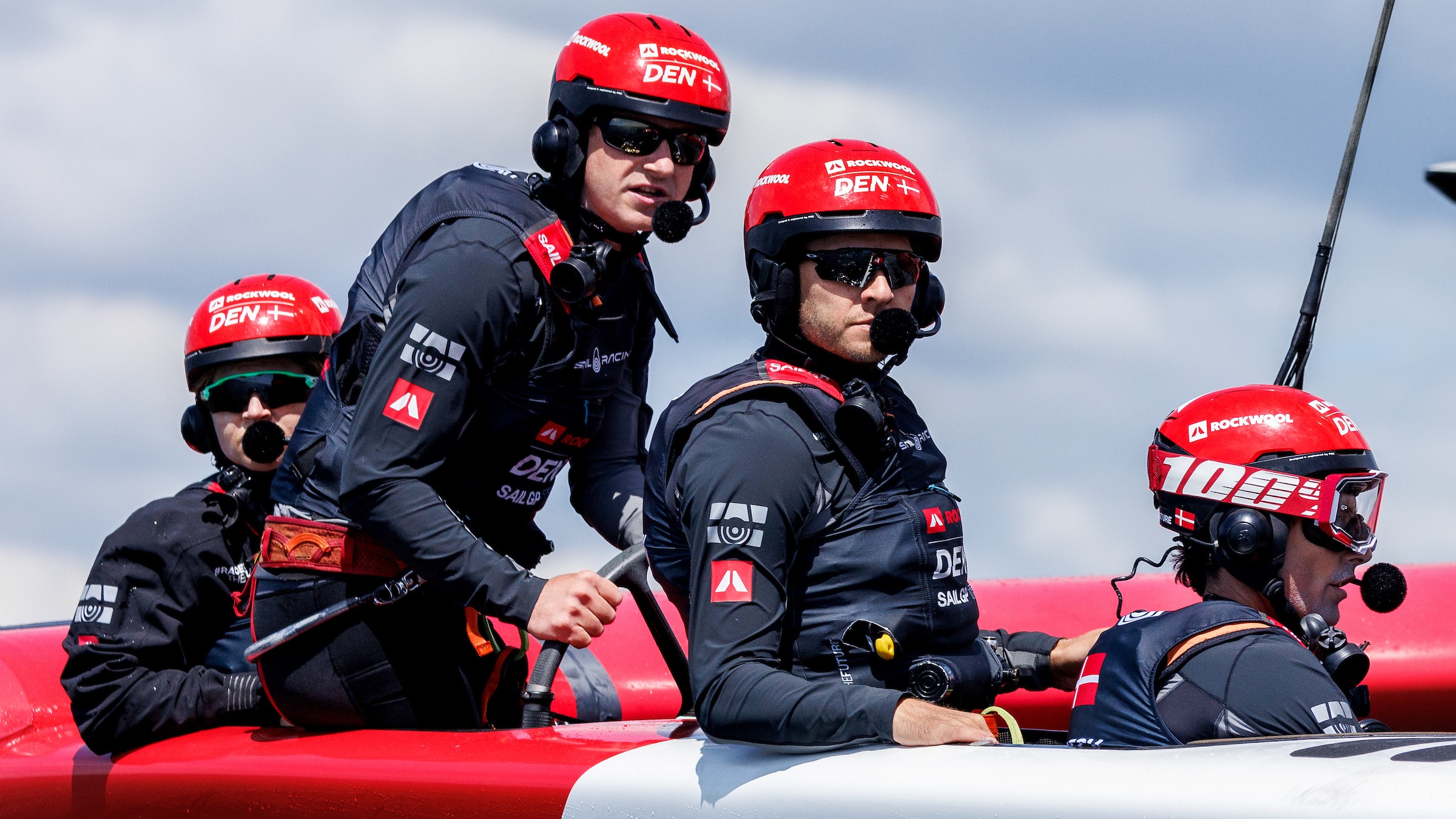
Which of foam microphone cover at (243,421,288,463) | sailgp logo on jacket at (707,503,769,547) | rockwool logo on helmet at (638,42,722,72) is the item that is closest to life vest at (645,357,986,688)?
sailgp logo on jacket at (707,503,769,547)

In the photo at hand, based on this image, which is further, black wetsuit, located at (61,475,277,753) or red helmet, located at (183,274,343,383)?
red helmet, located at (183,274,343,383)

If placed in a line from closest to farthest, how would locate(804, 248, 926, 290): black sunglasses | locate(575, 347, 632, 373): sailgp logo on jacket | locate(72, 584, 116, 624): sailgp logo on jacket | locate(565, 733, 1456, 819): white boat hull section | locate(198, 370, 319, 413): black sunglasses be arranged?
locate(565, 733, 1456, 819): white boat hull section < locate(804, 248, 926, 290): black sunglasses < locate(575, 347, 632, 373): sailgp logo on jacket < locate(72, 584, 116, 624): sailgp logo on jacket < locate(198, 370, 319, 413): black sunglasses

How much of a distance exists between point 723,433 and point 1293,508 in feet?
3.44

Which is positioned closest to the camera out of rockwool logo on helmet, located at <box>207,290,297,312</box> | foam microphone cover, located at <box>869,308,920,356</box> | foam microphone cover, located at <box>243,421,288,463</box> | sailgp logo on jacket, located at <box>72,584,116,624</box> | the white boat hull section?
the white boat hull section

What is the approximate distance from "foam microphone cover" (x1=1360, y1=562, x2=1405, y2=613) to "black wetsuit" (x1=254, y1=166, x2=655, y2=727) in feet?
5.20

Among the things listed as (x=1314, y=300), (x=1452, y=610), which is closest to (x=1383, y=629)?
(x=1452, y=610)

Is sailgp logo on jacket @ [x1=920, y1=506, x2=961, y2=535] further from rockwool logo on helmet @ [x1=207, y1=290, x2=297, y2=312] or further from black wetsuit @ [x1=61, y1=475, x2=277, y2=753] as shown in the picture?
rockwool logo on helmet @ [x1=207, y1=290, x2=297, y2=312]

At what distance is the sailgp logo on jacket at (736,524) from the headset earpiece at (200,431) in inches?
87.9

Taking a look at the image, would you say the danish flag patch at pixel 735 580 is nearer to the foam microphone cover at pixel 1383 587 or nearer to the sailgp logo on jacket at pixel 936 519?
the sailgp logo on jacket at pixel 936 519

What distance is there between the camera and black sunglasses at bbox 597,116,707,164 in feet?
12.4

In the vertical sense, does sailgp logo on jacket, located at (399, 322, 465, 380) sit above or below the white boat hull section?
above

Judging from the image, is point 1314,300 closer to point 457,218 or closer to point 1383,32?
point 1383,32

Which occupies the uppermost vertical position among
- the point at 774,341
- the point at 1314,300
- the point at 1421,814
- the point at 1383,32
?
the point at 1383,32

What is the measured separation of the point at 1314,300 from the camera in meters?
4.26
